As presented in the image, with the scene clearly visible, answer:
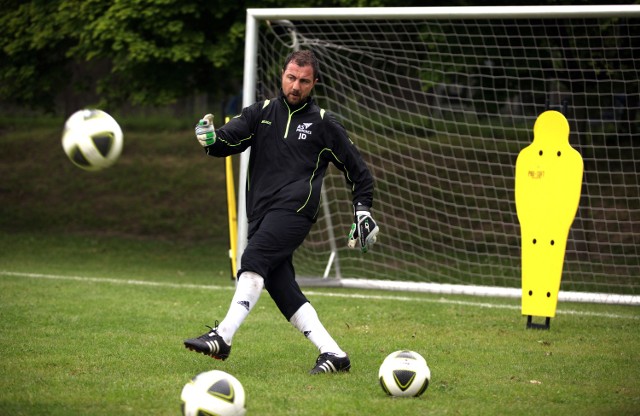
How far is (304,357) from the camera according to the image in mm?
6902

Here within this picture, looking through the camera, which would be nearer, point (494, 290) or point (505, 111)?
point (494, 290)

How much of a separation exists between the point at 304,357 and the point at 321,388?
1.15 metres

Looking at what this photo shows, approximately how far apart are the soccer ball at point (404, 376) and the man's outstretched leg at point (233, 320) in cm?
105

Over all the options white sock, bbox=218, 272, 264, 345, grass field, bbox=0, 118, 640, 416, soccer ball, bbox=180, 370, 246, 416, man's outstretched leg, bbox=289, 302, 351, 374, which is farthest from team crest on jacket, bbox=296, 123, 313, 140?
soccer ball, bbox=180, 370, 246, 416

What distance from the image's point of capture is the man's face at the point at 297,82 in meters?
6.32

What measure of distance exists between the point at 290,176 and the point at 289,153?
0.55 feet

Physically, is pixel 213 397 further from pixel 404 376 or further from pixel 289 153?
pixel 289 153

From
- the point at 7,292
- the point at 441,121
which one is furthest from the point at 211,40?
the point at 7,292

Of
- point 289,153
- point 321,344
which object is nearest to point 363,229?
point 289,153

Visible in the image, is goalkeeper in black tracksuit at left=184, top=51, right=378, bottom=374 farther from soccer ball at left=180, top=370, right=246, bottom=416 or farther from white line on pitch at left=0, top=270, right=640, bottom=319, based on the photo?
white line on pitch at left=0, top=270, right=640, bottom=319

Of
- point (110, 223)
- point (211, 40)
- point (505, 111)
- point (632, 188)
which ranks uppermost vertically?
point (211, 40)

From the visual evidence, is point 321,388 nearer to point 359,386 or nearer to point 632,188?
point 359,386

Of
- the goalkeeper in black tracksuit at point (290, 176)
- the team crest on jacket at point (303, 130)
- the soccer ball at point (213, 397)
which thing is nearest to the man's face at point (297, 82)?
the goalkeeper in black tracksuit at point (290, 176)

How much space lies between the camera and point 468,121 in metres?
14.0
